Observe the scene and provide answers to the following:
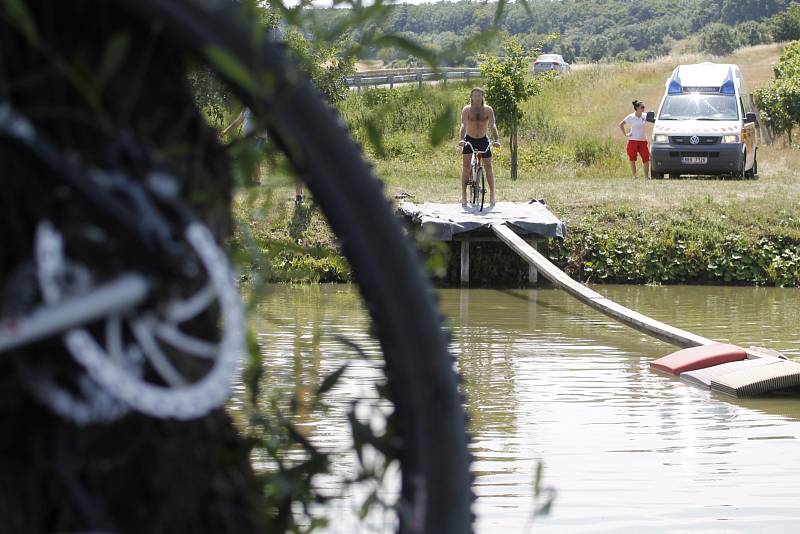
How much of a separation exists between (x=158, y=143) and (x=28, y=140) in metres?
0.19

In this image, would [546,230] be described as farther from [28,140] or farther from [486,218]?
[28,140]

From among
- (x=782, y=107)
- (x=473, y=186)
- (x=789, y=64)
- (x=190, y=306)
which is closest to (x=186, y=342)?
(x=190, y=306)

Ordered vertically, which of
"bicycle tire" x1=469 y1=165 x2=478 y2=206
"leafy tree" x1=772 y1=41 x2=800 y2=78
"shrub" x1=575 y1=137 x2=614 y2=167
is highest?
"leafy tree" x1=772 y1=41 x2=800 y2=78

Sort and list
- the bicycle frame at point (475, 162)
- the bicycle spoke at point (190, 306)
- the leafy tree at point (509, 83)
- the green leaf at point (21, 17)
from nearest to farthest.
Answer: the green leaf at point (21, 17), the bicycle spoke at point (190, 306), the bicycle frame at point (475, 162), the leafy tree at point (509, 83)

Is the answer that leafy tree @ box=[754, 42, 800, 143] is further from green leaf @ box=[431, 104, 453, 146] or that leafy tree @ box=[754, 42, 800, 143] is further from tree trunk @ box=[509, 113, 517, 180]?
green leaf @ box=[431, 104, 453, 146]

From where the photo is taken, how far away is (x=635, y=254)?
1666 centimetres

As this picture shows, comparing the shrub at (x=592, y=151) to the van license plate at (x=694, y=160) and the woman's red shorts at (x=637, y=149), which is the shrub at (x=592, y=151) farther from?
the van license plate at (x=694, y=160)

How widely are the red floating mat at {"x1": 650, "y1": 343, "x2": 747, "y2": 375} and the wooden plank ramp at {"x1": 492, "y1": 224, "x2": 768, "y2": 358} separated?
0.15 metres

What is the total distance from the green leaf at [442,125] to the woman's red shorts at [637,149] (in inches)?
903

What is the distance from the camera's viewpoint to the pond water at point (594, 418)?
574 cm

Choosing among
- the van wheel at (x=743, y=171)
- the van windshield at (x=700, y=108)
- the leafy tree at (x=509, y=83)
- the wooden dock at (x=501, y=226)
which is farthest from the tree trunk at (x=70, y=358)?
the van windshield at (x=700, y=108)

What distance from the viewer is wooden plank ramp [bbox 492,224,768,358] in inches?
420

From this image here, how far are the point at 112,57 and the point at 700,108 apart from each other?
80.2 ft

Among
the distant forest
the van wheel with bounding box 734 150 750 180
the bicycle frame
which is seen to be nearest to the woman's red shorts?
the van wheel with bounding box 734 150 750 180
